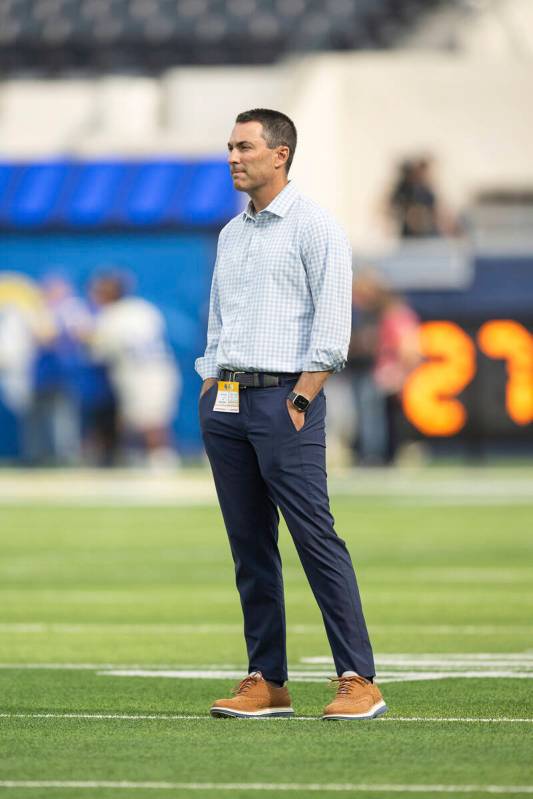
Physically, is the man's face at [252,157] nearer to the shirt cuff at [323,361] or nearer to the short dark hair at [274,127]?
the short dark hair at [274,127]

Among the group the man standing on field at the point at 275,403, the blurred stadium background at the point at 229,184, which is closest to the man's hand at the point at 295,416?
the man standing on field at the point at 275,403

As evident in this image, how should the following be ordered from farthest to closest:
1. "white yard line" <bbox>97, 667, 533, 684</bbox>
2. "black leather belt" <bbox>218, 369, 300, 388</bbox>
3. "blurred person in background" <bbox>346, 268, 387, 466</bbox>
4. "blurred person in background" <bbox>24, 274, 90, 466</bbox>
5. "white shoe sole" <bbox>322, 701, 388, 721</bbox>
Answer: "blurred person in background" <bbox>24, 274, 90, 466</bbox> < "blurred person in background" <bbox>346, 268, 387, 466</bbox> < "white yard line" <bbox>97, 667, 533, 684</bbox> < "black leather belt" <bbox>218, 369, 300, 388</bbox> < "white shoe sole" <bbox>322, 701, 388, 721</bbox>

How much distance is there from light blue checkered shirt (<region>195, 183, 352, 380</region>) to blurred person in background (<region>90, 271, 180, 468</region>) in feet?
55.9

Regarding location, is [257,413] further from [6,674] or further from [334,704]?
[6,674]

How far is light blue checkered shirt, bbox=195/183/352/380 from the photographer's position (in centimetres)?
727

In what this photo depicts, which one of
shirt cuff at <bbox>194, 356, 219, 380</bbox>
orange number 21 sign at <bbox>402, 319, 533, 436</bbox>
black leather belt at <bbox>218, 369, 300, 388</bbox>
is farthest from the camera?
orange number 21 sign at <bbox>402, 319, 533, 436</bbox>

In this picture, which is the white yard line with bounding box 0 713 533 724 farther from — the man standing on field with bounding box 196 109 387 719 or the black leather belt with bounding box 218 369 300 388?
the black leather belt with bounding box 218 369 300 388

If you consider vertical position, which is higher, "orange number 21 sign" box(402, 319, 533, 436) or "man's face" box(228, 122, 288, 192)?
"man's face" box(228, 122, 288, 192)

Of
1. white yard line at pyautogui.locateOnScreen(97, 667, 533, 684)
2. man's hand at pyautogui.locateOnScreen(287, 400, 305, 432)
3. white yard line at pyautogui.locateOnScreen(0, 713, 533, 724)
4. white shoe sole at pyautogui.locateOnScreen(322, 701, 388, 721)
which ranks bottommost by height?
white yard line at pyautogui.locateOnScreen(97, 667, 533, 684)

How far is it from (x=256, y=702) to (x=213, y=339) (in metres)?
1.30

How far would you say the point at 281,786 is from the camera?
236 inches

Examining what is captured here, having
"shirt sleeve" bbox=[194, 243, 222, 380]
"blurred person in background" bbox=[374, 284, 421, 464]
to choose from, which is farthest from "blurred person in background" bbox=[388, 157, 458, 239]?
"shirt sleeve" bbox=[194, 243, 222, 380]

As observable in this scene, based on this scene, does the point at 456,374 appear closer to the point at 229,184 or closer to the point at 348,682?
the point at 229,184

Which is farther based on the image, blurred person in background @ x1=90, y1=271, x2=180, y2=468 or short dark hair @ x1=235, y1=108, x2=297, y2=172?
blurred person in background @ x1=90, y1=271, x2=180, y2=468
